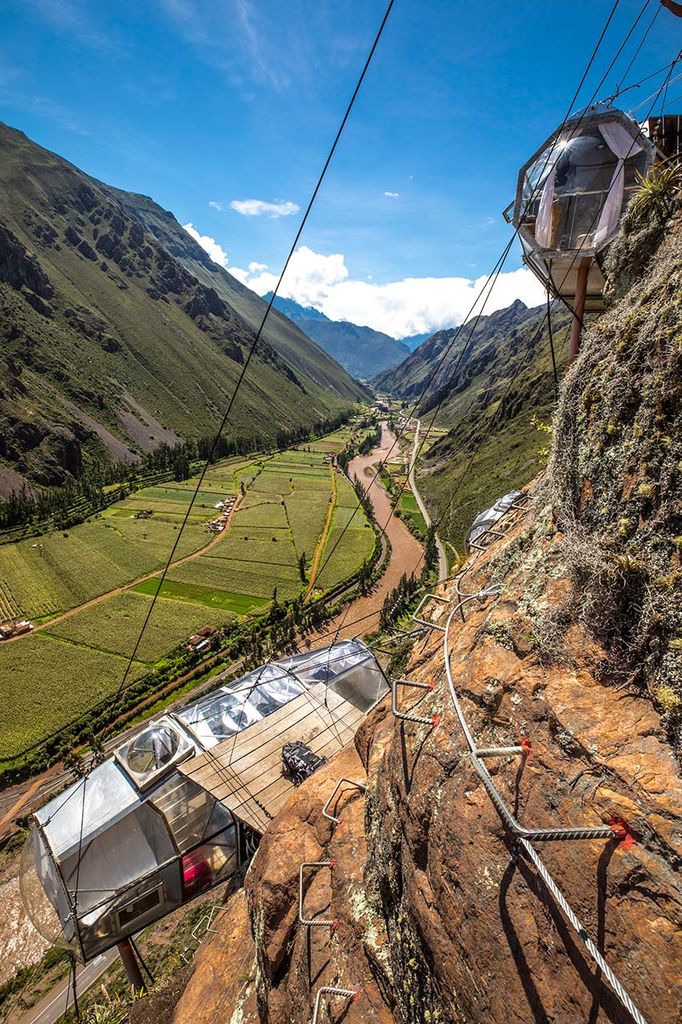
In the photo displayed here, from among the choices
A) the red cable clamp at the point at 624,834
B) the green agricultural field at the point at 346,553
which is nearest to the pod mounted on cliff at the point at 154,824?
the red cable clamp at the point at 624,834

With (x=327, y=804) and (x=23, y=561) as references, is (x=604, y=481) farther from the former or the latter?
(x=23, y=561)

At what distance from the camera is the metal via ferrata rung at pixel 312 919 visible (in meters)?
8.06

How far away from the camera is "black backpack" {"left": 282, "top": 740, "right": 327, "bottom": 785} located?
14336 millimetres

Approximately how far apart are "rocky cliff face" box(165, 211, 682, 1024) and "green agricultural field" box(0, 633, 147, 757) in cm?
4505

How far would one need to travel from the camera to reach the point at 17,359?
6486 inches

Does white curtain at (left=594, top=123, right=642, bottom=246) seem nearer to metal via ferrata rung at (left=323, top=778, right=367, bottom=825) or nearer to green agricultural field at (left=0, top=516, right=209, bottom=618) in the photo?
metal via ferrata rung at (left=323, top=778, right=367, bottom=825)

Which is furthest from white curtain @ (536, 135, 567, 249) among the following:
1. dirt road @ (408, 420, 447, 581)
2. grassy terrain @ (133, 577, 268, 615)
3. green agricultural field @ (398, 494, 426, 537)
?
green agricultural field @ (398, 494, 426, 537)

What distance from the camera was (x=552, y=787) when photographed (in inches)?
199

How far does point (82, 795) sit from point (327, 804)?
27.0 feet

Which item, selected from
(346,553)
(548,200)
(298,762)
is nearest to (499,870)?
(298,762)

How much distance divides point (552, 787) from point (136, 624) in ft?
225

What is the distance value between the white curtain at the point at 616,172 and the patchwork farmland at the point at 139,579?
55406 millimetres

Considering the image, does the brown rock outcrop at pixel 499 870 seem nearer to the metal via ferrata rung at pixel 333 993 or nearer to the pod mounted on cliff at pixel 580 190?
the metal via ferrata rung at pixel 333 993

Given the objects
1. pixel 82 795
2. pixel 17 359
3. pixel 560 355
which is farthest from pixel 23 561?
pixel 560 355
